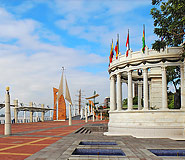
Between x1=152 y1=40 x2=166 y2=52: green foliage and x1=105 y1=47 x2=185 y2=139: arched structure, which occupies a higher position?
x1=152 y1=40 x2=166 y2=52: green foliage

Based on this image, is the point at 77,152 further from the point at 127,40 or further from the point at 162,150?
the point at 127,40

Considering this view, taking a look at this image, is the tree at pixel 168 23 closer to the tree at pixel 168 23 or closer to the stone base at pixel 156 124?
the tree at pixel 168 23

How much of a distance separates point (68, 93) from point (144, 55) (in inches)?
2351

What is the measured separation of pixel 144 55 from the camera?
93.5 ft

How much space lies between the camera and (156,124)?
26.5m

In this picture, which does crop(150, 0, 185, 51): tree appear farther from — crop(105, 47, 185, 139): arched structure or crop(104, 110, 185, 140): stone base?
crop(104, 110, 185, 140): stone base

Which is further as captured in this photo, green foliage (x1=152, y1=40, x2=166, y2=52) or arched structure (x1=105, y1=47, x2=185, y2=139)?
arched structure (x1=105, y1=47, x2=185, y2=139)

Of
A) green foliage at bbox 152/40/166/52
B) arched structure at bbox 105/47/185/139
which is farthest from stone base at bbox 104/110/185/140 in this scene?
green foliage at bbox 152/40/166/52

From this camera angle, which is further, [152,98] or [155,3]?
[152,98]

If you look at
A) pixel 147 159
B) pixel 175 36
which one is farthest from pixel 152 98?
pixel 147 159

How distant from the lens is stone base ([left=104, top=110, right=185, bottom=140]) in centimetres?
2594

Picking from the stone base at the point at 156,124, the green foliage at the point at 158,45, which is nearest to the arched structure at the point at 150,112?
the stone base at the point at 156,124

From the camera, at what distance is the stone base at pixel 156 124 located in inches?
1021

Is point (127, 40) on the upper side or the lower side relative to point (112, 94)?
upper
